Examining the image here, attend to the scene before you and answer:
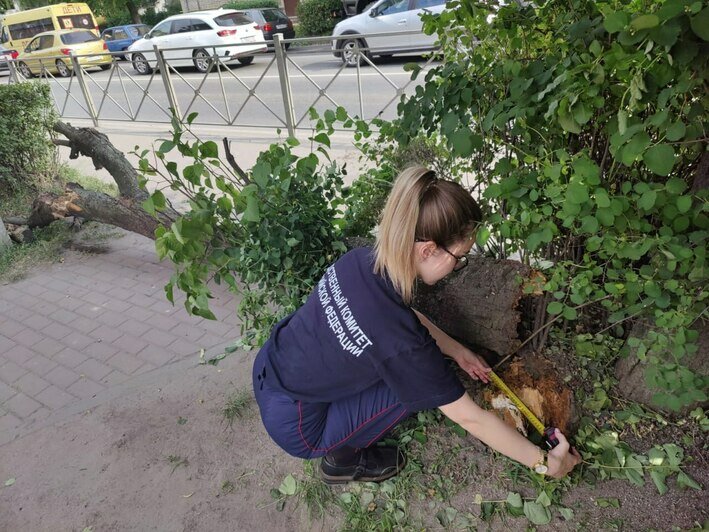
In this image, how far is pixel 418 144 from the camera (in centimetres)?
247

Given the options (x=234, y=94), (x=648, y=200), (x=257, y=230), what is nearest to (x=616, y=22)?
(x=648, y=200)

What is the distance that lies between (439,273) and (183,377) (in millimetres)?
1959

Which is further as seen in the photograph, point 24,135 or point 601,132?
point 24,135

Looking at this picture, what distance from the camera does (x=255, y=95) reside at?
801 centimetres

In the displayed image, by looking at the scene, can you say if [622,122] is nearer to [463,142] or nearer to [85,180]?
[463,142]

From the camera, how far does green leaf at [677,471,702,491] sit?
5.63 feet

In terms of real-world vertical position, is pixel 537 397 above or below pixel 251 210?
below

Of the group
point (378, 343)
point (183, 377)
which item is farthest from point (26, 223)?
point (378, 343)

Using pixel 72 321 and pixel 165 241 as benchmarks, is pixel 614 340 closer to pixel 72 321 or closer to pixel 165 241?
pixel 165 241

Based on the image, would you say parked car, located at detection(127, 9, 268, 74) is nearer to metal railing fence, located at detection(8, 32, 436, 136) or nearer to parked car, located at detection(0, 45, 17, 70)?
metal railing fence, located at detection(8, 32, 436, 136)

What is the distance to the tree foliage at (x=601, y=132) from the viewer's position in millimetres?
1149

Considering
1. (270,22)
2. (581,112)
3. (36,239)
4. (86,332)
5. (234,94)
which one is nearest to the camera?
(581,112)

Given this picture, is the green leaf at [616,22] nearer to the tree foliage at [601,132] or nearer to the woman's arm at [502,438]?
the tree foliage at [601,132]

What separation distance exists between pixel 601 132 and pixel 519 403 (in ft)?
3.35
